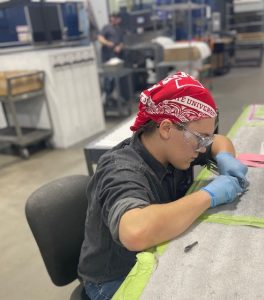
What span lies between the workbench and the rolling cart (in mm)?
2773

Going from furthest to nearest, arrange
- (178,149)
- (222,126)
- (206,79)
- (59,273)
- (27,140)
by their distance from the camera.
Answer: (206,79)
(222,126)
(27,140)
(59,273)
(178,149)

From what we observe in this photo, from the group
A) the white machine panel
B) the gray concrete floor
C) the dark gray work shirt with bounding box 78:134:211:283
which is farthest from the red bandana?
the white machine panel

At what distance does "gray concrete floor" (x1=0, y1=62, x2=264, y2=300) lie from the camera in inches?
71.3

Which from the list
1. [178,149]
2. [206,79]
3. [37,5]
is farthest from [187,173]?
[206,79]

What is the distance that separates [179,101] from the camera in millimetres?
885

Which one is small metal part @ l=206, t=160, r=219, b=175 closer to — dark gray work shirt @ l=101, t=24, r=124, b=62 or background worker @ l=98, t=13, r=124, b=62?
background worker @ l=98, t=13, r=124, b=62

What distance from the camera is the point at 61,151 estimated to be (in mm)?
3668

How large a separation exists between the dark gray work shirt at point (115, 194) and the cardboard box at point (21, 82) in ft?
8.33

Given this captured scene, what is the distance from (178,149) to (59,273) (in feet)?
1.89

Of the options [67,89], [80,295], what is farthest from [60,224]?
[67,89]

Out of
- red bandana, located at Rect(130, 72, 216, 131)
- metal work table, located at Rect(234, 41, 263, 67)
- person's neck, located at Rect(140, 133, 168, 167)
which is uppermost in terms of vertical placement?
red bandana, located at Rect(130, 72, 216, 131)

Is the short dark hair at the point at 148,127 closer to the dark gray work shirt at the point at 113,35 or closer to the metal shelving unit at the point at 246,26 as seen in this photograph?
the dark gray work shirt at the point at 113,35

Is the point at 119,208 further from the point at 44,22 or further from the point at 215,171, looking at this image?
the point at 44,22

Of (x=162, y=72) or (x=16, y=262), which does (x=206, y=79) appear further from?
(x=16, y=262)
